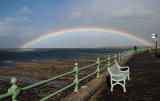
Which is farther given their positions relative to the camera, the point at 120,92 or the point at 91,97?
the point at 120,92

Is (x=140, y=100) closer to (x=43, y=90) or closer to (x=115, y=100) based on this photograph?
(x=115, y=100)

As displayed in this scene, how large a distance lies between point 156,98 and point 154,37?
100ft

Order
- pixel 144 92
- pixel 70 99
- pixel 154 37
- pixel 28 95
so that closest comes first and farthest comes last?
pixel 70 99 < pixel 144 92 < pixel 28 95 < pixel 154 37

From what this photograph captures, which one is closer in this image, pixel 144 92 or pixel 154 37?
pixel 144 92

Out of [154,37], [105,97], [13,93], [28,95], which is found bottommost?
[28,95]

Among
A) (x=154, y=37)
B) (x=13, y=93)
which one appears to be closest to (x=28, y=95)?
(x=13, y=93)

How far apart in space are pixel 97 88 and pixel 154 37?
3043cm

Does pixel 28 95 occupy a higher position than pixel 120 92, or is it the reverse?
pixel 120 92

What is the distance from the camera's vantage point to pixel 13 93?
2867 mm

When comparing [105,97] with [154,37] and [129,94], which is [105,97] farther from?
[154,37]

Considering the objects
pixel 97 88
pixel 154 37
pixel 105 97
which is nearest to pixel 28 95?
pixel 97 88

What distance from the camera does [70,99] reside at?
5016mm

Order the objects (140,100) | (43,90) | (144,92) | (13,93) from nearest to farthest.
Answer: (13,93), (140,100), (144,92), (43,90)

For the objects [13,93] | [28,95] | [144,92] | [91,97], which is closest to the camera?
[13,93]
